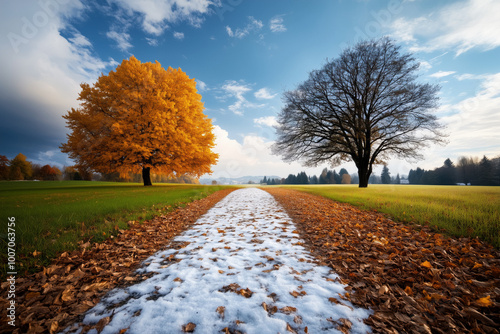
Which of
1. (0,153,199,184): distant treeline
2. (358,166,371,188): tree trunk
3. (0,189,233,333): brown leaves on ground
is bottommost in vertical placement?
(0,189,233,333): brown leaves on ground

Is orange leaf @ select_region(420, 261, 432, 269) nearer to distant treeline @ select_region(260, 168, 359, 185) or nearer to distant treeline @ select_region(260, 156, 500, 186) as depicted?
distant treeline @ select_region(260, 156, 500, 186)

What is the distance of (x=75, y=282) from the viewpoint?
2678mm

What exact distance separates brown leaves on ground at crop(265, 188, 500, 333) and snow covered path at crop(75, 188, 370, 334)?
0.95 ft

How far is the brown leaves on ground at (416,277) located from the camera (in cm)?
194

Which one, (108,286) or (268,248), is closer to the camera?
(108,286)

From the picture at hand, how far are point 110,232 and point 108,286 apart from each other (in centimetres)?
251

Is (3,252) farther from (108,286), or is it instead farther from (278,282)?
(278,282)

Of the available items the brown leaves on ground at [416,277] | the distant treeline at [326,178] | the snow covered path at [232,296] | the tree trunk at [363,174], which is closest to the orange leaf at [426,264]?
the brown leaves on ground at [416,277]

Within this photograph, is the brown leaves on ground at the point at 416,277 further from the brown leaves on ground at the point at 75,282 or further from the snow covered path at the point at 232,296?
the brown leaves on ground at the point at 75,282

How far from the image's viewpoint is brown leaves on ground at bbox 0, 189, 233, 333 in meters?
1.99

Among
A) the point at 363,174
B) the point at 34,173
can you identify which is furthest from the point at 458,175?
the point at 34,173

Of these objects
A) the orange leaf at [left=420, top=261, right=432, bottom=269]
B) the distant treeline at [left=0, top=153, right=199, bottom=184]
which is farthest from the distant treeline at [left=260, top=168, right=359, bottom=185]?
the orange leaf at [left=420, top=261, right=432, bottom=269]

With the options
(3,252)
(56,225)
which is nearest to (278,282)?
(3,252)

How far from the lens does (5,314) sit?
203 centimetres
